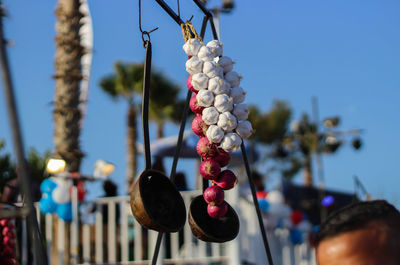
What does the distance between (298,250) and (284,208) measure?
63cm

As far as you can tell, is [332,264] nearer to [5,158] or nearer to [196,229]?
[196,229]

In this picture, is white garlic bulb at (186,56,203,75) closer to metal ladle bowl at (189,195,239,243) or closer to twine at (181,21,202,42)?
twine at (181,21,202,42)

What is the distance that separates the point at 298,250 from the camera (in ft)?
23.5

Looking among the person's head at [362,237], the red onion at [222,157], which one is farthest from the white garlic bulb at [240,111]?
the person's head at [362,237]

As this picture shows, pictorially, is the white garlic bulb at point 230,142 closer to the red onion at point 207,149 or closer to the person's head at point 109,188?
the red onion at point 207,149

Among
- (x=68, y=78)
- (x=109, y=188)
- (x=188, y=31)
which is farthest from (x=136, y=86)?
(x=188, y=31)

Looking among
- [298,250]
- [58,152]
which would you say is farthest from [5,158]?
[298,250]

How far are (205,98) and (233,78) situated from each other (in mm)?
154

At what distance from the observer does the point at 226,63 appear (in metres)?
2.07

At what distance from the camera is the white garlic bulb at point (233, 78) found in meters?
2.06

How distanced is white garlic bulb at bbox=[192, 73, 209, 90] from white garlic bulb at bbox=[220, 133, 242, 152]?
20 cm

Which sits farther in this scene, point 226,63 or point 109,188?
point 109,188

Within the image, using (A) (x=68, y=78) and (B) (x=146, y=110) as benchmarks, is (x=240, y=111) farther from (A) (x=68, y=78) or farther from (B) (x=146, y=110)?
(A) (x=68, y=78)

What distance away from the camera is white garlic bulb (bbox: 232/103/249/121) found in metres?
2.03
